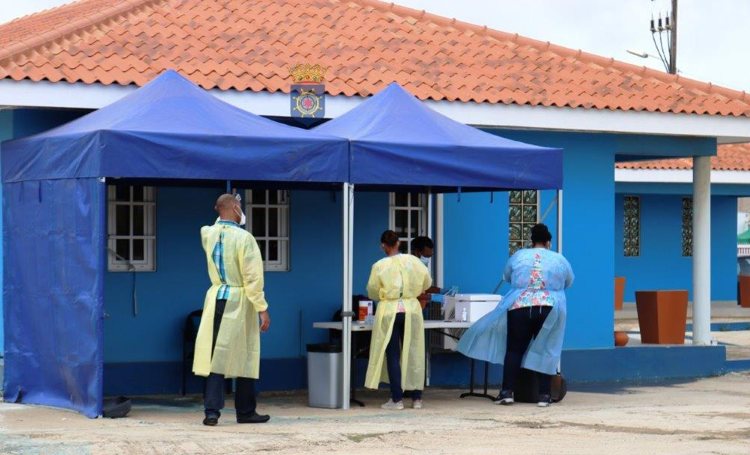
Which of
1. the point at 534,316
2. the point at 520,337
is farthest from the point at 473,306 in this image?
the point at 534,316

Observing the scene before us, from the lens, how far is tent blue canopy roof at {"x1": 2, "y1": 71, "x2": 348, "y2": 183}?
39.4 ft

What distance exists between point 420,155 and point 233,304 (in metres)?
2.35

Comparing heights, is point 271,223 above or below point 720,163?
below

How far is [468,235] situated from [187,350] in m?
3.46

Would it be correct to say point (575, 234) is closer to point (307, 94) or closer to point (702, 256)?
point (702, 256)

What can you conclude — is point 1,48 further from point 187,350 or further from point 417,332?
point 417,332

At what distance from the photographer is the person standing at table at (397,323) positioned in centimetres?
1325

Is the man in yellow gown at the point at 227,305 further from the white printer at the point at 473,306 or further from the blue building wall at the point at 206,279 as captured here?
the white printer at the point at 473,306

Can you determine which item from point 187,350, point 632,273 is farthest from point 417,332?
point 632,273

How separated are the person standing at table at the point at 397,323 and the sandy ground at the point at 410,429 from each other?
0.30 metres

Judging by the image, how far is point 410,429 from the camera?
38.4 feet

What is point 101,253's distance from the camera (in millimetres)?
12070

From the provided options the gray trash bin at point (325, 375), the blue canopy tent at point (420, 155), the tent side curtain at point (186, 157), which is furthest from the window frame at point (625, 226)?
the tent side curtain at point (186, 157)

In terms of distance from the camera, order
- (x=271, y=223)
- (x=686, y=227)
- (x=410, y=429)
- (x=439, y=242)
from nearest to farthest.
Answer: (x=410, y=429)
(x=271, y=223)
(x=439, y=242)
(x=686, y=227)
